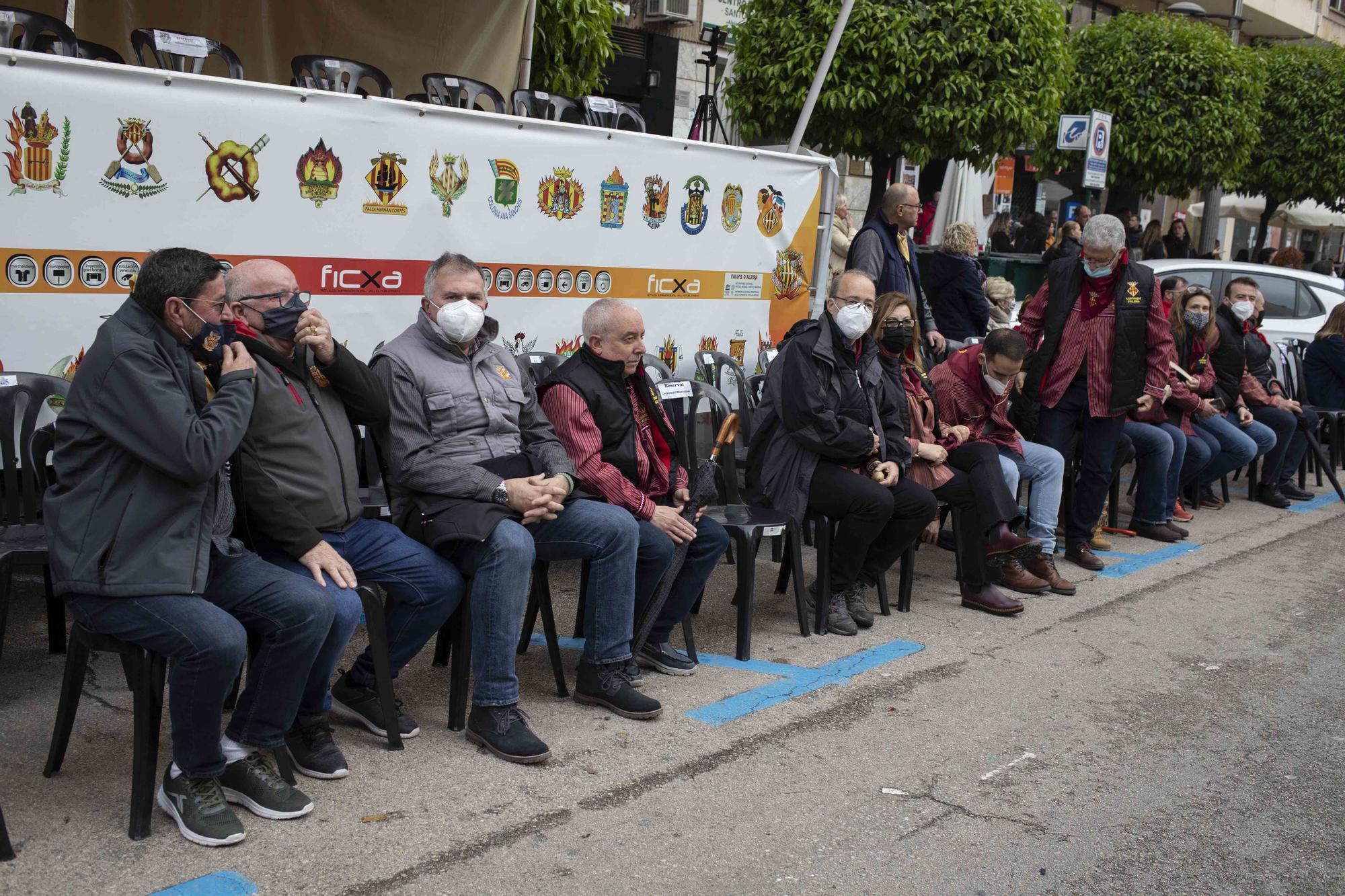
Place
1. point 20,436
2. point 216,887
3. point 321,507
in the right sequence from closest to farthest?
point 216,887 < point 321,507 < point 20,436

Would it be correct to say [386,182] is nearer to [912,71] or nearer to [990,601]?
[990,601]

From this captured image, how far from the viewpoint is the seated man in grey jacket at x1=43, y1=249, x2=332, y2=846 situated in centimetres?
338

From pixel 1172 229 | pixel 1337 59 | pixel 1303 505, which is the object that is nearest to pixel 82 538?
pixel 1303 505

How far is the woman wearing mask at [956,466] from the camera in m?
6.20

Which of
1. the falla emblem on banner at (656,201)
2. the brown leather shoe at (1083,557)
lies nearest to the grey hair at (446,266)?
the falla emblem on banner at (656,201)

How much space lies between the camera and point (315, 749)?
3973 millimetres

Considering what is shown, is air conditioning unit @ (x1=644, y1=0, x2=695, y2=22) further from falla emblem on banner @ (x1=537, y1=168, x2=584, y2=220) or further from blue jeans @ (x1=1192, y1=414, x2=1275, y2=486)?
falla emblem on banner @ (x1=537, y1=168, x2=584, y2=220)

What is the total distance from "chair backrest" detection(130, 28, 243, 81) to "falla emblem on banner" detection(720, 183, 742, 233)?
2.77m

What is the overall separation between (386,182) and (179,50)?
1.04m

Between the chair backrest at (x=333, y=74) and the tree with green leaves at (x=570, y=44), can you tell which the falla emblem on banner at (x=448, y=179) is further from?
the tree with green leaves at (x=570, y=44)

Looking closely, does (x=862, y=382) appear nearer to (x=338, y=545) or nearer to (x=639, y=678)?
(x=639, y=678)

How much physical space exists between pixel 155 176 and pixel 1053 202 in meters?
21.4

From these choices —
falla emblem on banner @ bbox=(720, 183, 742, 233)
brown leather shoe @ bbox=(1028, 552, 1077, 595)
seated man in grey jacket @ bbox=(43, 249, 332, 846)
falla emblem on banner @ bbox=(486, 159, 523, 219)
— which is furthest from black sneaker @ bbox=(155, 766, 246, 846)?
falla emblem on banner @ bbox=(720, 183, 742, 233)

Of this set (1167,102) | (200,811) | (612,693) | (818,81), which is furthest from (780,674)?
(1167,102)
